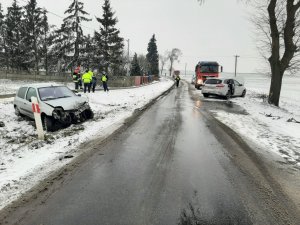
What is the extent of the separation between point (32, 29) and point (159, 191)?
55.4m

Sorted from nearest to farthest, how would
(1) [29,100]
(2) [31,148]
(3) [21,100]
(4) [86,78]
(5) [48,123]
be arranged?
(2) [31,148], (5) [48,123], (1) [29,100], (3) [21,100], (4) [86,78]

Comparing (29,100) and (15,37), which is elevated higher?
(15,37)

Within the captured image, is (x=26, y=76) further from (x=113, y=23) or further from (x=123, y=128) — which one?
(x=123, y=128)

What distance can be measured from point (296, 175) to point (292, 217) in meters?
2.15

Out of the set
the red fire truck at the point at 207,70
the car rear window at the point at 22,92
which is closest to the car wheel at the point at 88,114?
the car rear window at the point at 22,92

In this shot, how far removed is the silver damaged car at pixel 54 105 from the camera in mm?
10781

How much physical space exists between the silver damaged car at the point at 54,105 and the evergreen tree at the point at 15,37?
148 ft

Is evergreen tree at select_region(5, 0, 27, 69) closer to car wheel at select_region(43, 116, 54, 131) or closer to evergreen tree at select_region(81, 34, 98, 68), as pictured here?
evergreen tree at select_region(81, 34, 98, 68)

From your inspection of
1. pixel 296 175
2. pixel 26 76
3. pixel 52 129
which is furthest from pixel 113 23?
pixel 296 175

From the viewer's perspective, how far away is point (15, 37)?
2181 inches

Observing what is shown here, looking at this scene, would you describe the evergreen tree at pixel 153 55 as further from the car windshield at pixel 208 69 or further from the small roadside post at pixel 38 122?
the small roadside post at pixel 38 122

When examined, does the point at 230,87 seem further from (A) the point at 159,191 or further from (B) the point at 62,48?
(B) the point at 62,48

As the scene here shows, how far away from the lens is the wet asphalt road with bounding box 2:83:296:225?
4102 mm

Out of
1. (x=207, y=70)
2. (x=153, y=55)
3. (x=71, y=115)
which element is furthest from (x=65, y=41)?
(x=153, y=55)
